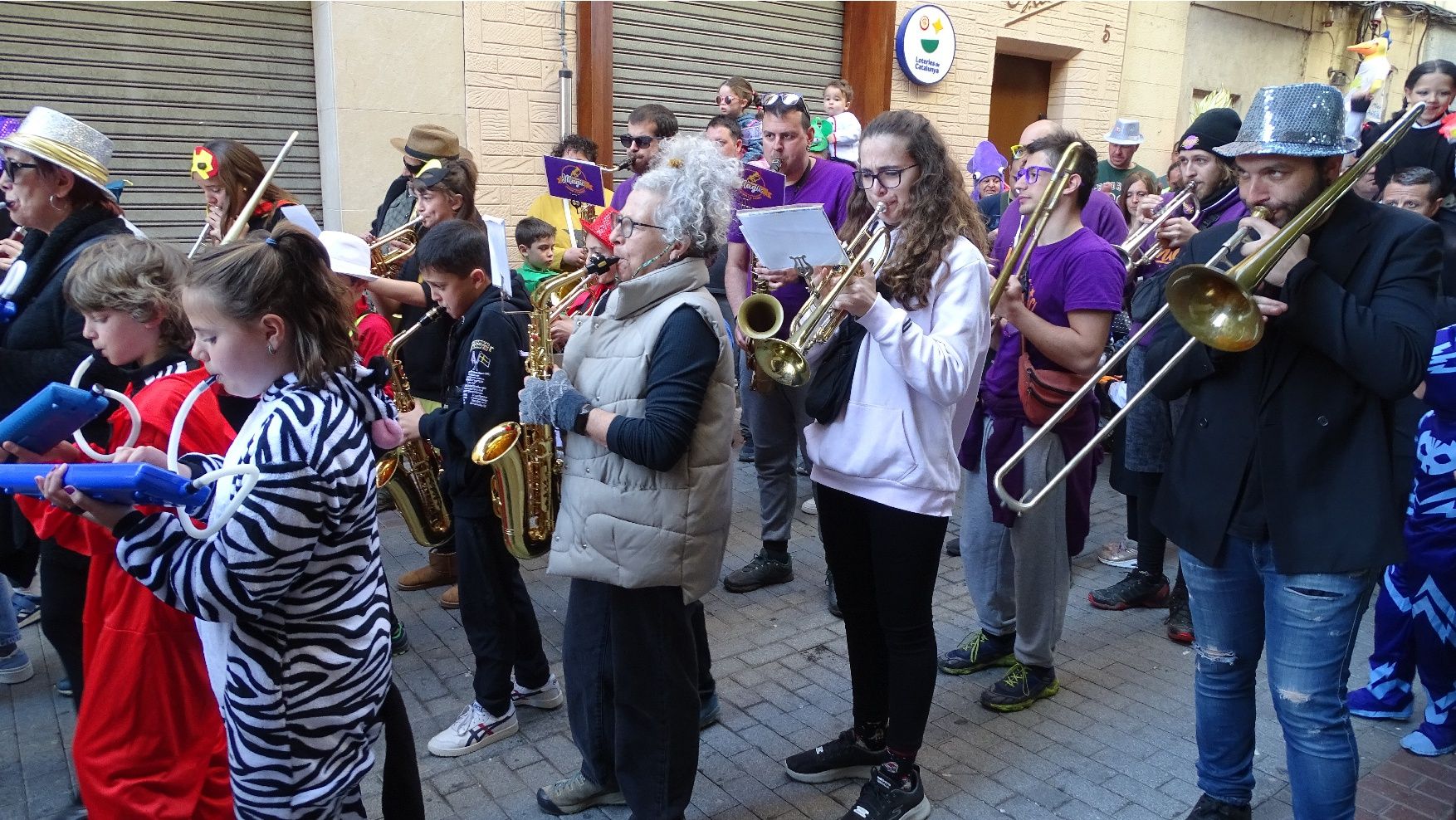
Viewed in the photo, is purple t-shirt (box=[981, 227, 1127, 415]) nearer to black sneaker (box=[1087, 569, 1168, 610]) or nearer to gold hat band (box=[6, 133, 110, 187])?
black sneaker (box=[1087, 569, 1168, 610])

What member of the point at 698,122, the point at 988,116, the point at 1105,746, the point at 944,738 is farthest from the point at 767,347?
the point at 988,116

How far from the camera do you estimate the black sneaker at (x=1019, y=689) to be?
3807mm

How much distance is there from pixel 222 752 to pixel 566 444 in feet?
3.84

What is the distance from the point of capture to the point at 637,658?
9.03ft

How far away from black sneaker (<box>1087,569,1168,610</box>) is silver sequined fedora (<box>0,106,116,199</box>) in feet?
15.3

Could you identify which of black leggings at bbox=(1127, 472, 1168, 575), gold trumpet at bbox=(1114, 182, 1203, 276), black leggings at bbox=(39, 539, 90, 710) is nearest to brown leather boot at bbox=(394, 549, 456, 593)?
black leggings at bbox=(39, 539, 90, 710)

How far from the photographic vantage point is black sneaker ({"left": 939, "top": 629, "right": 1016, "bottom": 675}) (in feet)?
13.5

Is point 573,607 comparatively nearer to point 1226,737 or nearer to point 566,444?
point 566,444

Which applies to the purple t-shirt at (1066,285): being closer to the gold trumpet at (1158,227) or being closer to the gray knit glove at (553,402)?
the gold trumpet at (1158,227)

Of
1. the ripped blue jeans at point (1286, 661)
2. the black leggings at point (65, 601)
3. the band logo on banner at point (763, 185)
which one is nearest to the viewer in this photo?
the ripped blue jeans at point (1286, 661)

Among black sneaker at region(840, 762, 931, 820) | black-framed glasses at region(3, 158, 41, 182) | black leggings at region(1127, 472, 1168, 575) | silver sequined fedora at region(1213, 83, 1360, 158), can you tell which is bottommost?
black sneaker at region(840, 762, 931, 820)

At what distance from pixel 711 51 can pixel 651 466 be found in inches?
298

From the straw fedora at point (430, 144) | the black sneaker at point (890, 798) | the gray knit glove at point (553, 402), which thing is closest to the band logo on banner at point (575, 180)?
the straw fedora at point (430, 144)

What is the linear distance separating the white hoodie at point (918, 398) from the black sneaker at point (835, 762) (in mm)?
977
